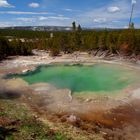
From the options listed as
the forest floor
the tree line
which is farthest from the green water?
the tree line

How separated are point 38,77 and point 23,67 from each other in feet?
25.4

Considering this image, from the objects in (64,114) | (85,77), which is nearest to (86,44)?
(85,77)

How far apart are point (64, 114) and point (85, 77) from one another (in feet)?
65.8

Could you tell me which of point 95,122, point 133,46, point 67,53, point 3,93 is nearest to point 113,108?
point 95,122

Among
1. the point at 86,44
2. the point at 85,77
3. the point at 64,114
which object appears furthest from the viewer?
the point at 86,44

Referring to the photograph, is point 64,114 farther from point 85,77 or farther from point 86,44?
point 86,44

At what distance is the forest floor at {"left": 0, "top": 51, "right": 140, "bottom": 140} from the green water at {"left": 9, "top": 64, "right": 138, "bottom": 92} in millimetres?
3277

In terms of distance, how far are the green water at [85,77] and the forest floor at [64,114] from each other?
328cm

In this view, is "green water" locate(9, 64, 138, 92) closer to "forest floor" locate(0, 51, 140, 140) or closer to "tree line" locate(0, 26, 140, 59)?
"forest floor" locate(0, 51, 140, 140)

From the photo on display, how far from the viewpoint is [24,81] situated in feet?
133

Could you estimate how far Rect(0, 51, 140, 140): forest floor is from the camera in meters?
21.3

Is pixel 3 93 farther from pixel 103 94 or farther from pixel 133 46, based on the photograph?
pixel 133 46

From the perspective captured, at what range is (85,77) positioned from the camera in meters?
45.8

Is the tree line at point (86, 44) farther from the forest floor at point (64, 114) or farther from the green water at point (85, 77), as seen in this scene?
the forest floor at point (64, 114)
